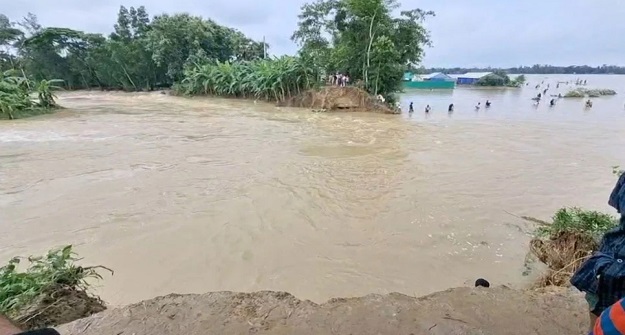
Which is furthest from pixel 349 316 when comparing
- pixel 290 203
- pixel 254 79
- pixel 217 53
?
pixel 217 53

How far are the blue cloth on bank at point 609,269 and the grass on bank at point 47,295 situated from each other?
2.45 meters

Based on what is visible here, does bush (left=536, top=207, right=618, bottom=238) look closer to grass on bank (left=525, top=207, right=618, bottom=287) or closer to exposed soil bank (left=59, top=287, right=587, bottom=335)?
grass on bank (left=525, top=207, right=618, bottom=287)

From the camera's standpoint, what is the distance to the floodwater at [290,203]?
3.42 m

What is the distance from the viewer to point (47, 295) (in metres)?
2.06

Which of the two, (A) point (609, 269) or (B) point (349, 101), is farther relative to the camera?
(B) point (349, 101)

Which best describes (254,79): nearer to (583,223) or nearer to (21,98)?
(21,98)

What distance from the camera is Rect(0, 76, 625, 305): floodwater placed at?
11.2 feet

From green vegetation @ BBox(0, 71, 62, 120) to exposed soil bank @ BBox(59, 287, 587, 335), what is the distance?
638 inches

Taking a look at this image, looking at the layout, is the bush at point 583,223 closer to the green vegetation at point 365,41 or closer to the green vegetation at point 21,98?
the green vegetation at point 365,41

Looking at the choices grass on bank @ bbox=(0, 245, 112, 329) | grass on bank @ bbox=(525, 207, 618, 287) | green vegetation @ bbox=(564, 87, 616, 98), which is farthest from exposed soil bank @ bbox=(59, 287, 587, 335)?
green vegetation @ bbox=(564, 87, 616, 98)

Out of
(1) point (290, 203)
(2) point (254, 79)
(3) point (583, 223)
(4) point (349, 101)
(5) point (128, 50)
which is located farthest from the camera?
(5) point (128, 50)

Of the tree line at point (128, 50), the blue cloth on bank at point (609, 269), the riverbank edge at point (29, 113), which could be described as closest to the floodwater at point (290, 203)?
the blue cloth on bank at point (609, 269)

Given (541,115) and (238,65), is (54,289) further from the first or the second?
(238,65)

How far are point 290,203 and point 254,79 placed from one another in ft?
54.8
